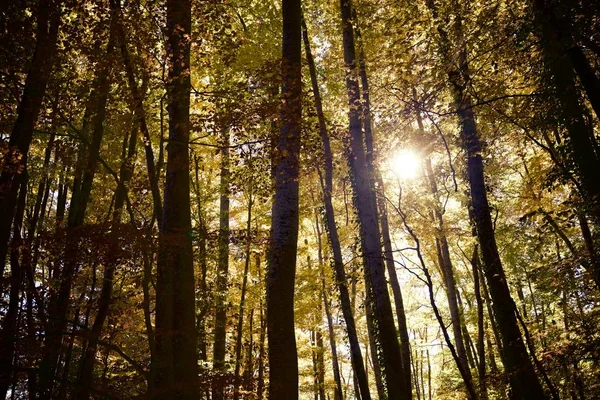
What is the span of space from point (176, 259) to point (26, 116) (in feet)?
8.21

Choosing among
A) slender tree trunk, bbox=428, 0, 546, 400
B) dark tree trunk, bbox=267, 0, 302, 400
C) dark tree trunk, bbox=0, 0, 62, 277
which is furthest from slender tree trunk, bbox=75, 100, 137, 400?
slender tree trunk, bbox=428, 0, 546, 400

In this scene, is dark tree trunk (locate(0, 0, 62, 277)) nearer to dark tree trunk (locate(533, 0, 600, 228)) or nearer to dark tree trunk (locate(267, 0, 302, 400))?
dark tree trunk (locate(267, 0, 302, 400))

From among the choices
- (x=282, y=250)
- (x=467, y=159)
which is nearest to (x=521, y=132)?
(x=467, y=159)

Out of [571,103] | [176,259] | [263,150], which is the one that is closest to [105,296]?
[176,259]

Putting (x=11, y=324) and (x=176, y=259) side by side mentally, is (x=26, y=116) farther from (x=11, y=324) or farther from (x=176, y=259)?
(x=11, y=324)

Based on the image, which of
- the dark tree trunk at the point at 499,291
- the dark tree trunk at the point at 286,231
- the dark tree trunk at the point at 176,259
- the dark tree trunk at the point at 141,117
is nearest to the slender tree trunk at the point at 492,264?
the dark tree trunk at the point at 499,291

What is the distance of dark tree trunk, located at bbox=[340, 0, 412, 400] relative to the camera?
7.19 meters

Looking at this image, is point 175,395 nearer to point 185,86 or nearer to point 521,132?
point 185,86

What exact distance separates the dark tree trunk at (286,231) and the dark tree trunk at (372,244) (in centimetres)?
197

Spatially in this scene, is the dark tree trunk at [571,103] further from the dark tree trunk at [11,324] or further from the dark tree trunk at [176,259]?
the dark tree trunk at [11,324]

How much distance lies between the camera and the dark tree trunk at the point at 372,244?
719 cm

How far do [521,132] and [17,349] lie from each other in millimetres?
10282

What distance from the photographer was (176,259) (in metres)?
5.90

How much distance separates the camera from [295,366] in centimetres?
502
